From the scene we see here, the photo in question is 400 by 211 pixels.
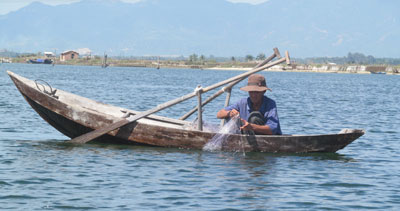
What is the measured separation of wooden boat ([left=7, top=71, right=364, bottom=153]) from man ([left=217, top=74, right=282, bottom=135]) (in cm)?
33

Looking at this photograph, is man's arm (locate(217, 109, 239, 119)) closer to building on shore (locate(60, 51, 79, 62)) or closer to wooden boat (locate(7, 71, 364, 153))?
wooden boat (locate(7, 71, 364, 153))

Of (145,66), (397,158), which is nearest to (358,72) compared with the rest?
(145,66)

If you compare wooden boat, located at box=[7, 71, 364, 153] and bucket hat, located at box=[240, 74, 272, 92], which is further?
wooden boat, located at box=[7, 71, 364, 153]

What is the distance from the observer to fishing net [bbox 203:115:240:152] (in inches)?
486

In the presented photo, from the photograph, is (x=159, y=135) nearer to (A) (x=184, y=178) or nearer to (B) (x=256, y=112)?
(B) (x=256, y=112)

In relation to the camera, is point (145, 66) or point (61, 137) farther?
point (145, 66)

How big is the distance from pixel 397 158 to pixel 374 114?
14.4m

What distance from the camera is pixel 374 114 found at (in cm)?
2794

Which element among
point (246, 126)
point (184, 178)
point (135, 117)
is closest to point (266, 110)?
point (246, 126)

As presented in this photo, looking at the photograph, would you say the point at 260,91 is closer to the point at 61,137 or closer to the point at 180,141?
the point at 180,141

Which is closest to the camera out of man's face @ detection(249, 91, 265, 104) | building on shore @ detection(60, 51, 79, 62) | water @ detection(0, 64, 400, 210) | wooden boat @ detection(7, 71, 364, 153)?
water @ detection(0, 64, 400, 210)

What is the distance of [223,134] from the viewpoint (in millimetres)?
12750

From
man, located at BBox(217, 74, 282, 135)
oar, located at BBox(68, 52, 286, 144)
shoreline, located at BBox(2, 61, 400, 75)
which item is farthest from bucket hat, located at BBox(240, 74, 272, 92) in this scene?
shoreline, located at BBox(2, 61, 400, 75)

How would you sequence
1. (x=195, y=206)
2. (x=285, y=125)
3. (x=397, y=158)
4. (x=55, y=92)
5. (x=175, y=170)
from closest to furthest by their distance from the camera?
(x=195, y=206) < (x=175, y=170) < (x=397, y=158) < (x=55, y=92) < (x=285, y=125)
